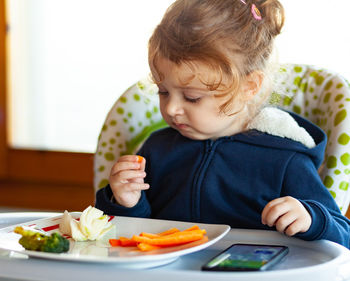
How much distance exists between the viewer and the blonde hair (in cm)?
104

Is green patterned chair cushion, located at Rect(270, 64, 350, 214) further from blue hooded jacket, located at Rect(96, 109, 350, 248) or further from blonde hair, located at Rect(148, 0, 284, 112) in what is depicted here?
blonde hair, located at Rect(148, 0, 284, 112)

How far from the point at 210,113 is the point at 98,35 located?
4.94ft

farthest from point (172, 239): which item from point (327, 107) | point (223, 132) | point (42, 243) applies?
point (327, 107)

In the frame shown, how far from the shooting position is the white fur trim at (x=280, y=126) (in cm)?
112

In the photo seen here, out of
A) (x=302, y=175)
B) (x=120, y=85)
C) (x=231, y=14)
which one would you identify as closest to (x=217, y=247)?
(x=302, y=175)

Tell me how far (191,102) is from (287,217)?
0.98 feet

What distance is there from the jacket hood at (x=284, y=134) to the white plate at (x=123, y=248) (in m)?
0.31

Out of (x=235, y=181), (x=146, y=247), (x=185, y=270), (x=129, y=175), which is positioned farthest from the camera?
(x=235, y=181)

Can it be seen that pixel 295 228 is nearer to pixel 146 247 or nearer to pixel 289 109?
pixel 146 247

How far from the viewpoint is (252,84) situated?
113 cm

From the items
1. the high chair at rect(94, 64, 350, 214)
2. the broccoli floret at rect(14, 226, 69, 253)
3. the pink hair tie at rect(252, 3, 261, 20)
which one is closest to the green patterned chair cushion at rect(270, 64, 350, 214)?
the high chair at rect(94, 64, 350, 214)

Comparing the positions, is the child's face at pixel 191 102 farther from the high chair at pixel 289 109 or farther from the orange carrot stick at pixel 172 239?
the orange carrot stick at pixel 172 239

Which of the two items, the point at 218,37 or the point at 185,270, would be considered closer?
the point at 185,270

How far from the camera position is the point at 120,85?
2.49m
